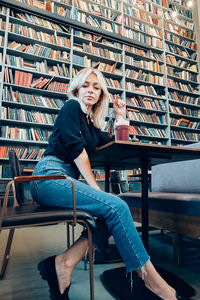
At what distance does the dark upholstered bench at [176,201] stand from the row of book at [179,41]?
3912mm

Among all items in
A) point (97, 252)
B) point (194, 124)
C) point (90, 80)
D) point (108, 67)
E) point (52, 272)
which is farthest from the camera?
point (194, 124)

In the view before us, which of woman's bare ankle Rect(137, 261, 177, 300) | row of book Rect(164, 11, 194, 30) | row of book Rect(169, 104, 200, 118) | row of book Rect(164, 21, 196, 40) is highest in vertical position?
row of book Rect(164, 11, 194, 30)

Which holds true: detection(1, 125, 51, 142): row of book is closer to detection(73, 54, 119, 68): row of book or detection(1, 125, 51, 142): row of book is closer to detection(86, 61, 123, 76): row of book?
detection(73, 54, 119, 68): row of book

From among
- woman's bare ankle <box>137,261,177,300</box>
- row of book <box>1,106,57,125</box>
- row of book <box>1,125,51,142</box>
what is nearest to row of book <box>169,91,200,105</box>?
row of book <box>1,106,57,125</box>

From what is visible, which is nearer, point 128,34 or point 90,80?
point 90,80

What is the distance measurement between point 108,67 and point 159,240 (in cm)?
304

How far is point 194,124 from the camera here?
4.77 meters

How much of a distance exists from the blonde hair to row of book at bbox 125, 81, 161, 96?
2.78 metres

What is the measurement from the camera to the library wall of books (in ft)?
10.6

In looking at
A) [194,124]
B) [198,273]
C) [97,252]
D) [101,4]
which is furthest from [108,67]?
[198,273]

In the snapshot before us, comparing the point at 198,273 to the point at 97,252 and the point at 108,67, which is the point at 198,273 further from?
the point at 108,67

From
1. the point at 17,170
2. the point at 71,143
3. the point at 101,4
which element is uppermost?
the point at 101,4

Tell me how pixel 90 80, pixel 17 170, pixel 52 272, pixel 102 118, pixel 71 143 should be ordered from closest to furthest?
pixel 52 272 → pixel 71 143 → pixel 17 170 → pixel 90 80 → pixel 102 118

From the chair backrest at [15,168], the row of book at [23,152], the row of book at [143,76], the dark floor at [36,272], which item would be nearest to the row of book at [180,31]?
the row of book at [143,76]
